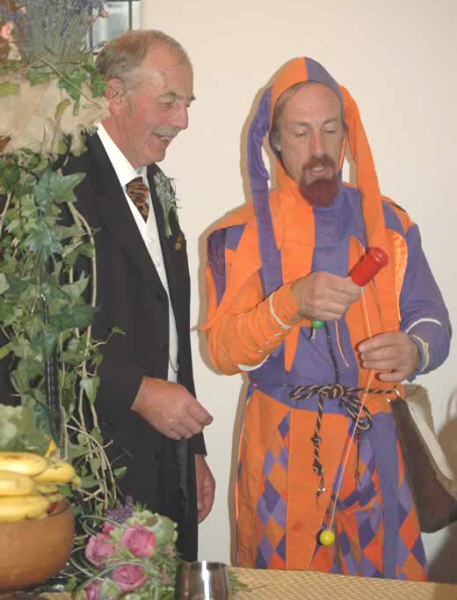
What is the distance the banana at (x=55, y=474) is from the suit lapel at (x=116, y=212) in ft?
3.38

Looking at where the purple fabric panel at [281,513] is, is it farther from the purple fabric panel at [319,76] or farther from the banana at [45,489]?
the banana at [45,489]

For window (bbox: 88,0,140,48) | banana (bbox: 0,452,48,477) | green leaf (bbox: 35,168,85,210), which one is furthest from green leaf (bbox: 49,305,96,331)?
window (bbox: 88,0,140,48)

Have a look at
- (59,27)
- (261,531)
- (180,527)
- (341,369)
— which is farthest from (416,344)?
(59,27)

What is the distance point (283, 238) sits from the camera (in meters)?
2.30

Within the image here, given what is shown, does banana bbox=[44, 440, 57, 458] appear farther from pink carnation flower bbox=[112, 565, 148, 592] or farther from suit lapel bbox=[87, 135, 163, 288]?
suit lapel bbox=[87, 135, 163, 288]

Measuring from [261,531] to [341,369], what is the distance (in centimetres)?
42

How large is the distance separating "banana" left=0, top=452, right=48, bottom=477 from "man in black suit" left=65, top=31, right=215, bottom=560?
2.84 feet

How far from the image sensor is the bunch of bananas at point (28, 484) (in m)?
1.09

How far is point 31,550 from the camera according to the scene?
1.08 meters

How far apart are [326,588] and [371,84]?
2051 mm

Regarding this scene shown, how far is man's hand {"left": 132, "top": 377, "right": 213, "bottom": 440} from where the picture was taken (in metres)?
2.04

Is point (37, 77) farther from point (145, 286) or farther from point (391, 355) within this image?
point (391, 355)

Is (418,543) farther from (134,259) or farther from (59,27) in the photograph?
(59,27)

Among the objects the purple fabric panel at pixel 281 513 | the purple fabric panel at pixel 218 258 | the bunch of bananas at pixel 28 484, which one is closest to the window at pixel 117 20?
the purple fabric panel at pixel 218 258
